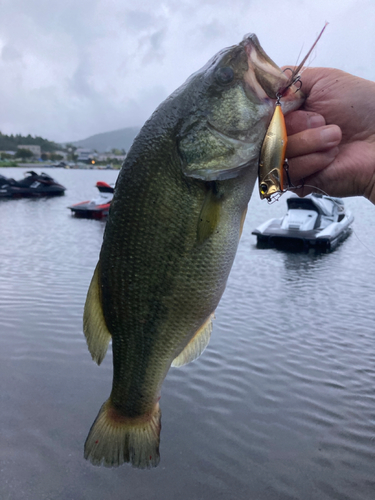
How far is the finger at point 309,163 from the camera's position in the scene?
110 inches

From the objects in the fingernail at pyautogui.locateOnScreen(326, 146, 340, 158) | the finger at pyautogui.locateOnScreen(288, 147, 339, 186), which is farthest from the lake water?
the fingernail at pyautogui.locateOnScreen(326, 146, 340, 158)

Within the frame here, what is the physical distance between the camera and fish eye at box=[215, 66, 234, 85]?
2541 millimetres

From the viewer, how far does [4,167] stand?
15575 cm

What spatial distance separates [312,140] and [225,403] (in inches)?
196

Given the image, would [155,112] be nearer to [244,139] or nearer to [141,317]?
[244,139]

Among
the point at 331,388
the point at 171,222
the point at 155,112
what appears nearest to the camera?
the point at 171,222

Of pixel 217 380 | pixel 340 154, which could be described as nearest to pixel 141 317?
pixel 340 154

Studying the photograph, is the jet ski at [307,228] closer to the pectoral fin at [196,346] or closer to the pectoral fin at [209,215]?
the pectoral fin at [196,346]

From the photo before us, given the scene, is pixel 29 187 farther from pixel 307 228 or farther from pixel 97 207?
pixel 307 228

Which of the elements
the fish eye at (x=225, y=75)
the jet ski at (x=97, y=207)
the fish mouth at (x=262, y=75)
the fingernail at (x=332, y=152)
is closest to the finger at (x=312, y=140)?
the fingernail at (x=332, y=152)

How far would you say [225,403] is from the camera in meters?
6.70

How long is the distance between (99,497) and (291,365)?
4502 millimetres

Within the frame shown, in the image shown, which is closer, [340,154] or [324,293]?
[340,154]

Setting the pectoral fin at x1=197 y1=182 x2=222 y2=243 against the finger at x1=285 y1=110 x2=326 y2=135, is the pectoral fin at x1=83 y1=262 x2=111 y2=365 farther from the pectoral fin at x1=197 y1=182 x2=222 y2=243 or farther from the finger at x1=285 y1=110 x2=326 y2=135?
the finger at x1=285 y1=110 x2=326 y2=135
